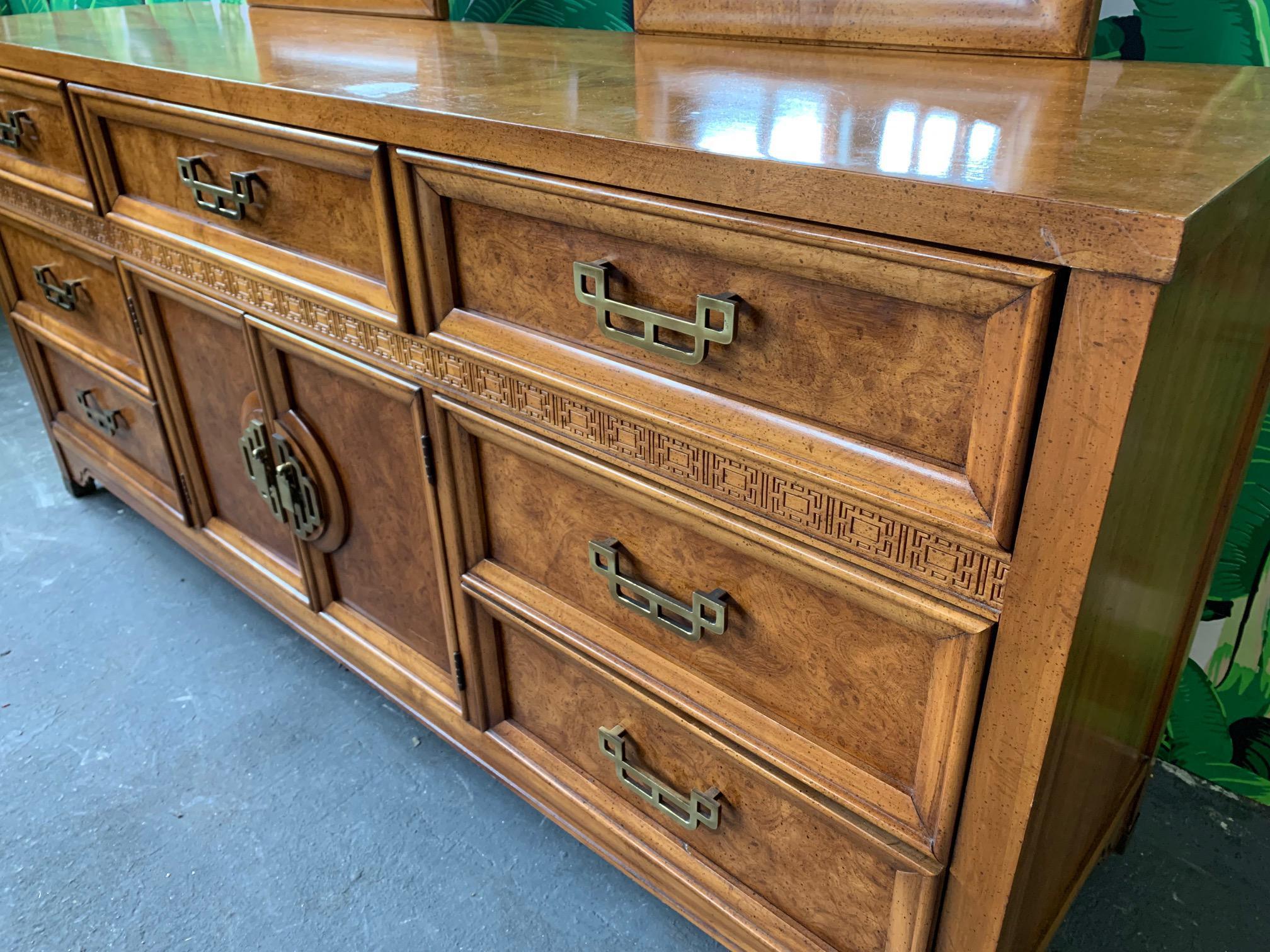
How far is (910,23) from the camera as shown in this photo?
3.07 ft

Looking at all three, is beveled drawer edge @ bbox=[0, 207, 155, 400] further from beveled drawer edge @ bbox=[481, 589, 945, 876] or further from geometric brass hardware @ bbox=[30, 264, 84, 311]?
beveled drawer edge @ bbox=[481, 589, 945, 876]

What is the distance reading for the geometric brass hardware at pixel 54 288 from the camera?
145 centimetres

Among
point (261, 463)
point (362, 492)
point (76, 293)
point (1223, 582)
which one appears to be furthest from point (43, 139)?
point (1223, 582)

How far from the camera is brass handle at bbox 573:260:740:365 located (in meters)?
0.63

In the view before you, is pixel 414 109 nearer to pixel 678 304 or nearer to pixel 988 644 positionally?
pixel 678 304

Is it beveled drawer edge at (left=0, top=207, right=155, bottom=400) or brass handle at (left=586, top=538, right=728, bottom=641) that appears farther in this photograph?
beveled drawer edge at (left=0, top=207, right=155, bottom=400)

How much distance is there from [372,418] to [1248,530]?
101cm

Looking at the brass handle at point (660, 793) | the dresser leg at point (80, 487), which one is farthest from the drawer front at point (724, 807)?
the dresser leg at point (80, 487)

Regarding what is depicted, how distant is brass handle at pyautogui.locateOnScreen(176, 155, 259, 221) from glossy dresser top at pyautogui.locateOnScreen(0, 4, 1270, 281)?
0.24 ft

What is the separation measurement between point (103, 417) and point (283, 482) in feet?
1.98

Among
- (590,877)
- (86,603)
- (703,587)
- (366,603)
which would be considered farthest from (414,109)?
(86,603)

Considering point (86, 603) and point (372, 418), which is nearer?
point (372, 418)

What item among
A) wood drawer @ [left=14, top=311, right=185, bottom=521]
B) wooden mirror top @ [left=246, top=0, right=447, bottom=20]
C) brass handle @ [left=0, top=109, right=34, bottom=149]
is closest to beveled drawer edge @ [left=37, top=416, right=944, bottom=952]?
wood drawer @ [left=14, top=311, right=185, bottom=521]

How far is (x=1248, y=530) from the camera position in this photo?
105cm
